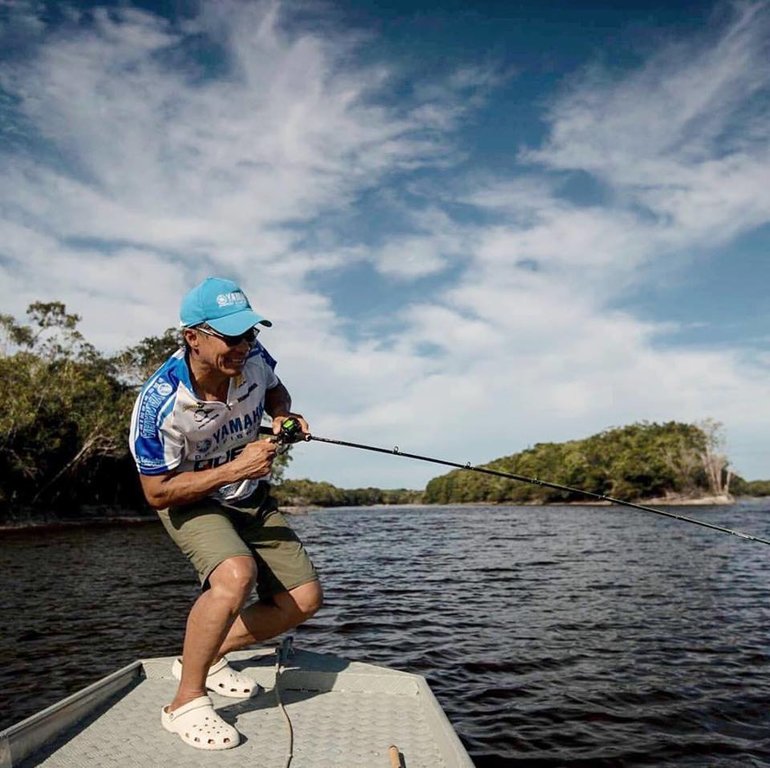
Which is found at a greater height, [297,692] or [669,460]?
[669,460]

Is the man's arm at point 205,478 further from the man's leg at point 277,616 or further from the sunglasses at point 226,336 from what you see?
the man's leg at point 277,616

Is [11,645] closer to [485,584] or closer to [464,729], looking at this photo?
[464,729]

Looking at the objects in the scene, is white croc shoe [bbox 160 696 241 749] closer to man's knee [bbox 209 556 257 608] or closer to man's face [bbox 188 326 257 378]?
man's knee [bbox 209 556 257 608]

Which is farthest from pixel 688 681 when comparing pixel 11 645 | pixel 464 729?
pixel 11 645

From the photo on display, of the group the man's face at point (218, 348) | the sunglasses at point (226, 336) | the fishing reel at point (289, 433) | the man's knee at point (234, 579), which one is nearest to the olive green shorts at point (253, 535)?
the man's knee at point (234, 579)

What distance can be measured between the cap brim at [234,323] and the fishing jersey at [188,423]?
1.19ft

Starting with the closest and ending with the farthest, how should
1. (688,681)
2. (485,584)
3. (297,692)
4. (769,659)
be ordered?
(297,692) < (688,681) < (769,659) < (485,584)

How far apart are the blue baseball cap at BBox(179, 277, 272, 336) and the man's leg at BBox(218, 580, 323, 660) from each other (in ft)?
6.42

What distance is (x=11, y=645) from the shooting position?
362 inches

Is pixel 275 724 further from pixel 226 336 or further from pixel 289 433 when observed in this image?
pixel 226 336

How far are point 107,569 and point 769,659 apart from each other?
16474 mm

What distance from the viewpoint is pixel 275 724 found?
411 centimetres

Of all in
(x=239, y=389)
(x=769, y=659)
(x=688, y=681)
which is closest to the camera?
(x=239, y=389)

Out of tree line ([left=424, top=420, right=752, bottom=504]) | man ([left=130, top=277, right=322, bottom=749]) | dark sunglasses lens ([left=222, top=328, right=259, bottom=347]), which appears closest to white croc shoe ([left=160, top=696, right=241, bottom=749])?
man ([left=130, top=277, right=322, bottom=749])
